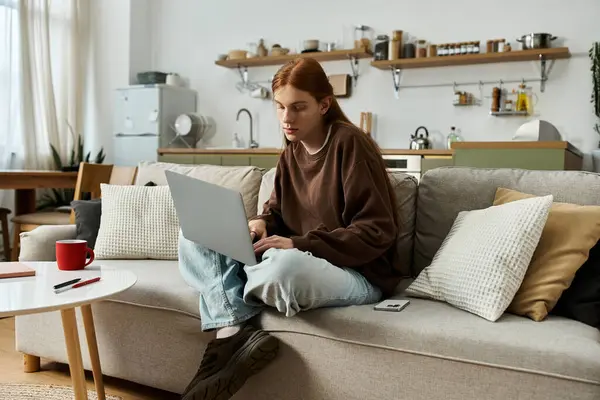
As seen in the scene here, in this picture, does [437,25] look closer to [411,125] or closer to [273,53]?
[411,125]

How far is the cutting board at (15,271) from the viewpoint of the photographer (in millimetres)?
1676

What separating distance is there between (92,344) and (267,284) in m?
0.68

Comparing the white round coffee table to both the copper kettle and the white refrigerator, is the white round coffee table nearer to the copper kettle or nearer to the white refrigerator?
the copper kettle

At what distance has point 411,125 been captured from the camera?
4836 mm

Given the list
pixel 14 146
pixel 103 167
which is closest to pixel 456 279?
pixel 103 167

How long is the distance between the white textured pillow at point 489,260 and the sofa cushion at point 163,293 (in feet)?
2.24

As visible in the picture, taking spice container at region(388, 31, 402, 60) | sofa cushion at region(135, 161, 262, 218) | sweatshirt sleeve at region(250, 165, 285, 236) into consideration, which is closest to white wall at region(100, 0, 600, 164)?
spice container at region(388, 31, 402, 60)

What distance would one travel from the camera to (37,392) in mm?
2068

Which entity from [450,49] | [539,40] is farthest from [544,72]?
[450,49]

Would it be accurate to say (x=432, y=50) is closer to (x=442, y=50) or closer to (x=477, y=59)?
(x=442, y=50)

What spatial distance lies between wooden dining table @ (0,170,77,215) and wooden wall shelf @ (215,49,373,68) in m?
1.87

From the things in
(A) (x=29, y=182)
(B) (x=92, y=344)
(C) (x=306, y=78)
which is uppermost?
(C) (x=306, y=78)

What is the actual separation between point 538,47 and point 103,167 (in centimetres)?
293

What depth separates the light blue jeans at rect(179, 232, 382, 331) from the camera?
156 cm
